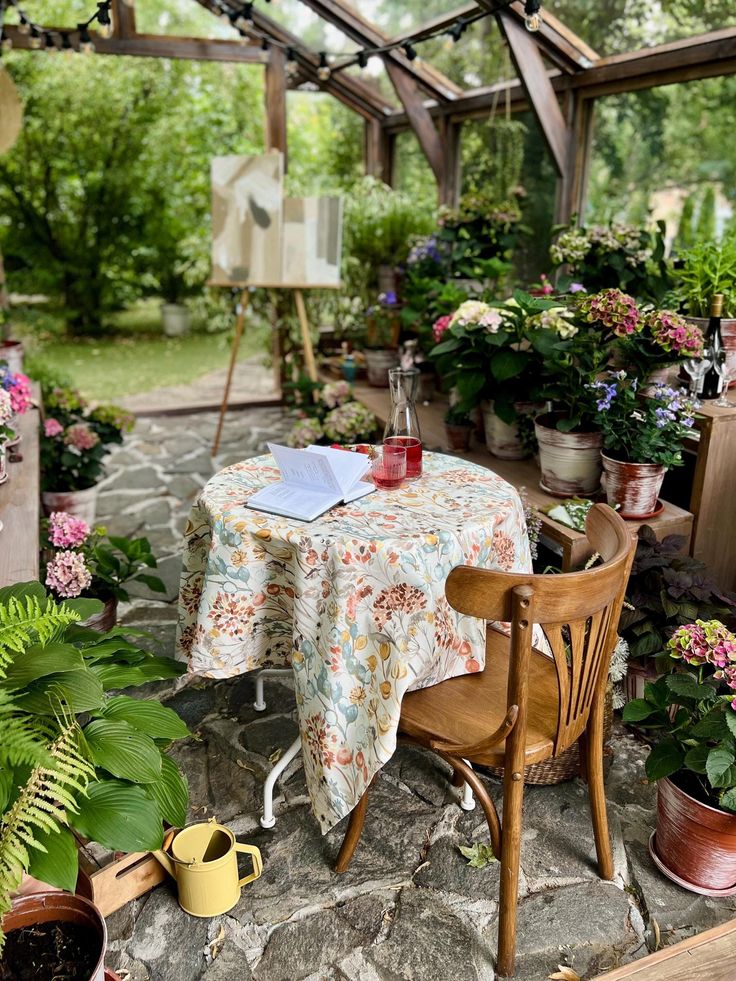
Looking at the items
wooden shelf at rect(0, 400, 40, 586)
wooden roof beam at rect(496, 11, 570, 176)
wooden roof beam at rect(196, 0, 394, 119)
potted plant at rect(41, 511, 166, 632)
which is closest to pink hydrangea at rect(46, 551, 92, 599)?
potted plant at rect(41, 511, 166, 632)

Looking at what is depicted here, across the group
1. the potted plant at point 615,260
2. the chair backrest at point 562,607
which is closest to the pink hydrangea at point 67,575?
the chair backrest at point 562,607

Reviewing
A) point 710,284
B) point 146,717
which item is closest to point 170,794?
point 146,717

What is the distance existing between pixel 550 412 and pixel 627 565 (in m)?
1.40

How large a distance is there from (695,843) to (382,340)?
358cm

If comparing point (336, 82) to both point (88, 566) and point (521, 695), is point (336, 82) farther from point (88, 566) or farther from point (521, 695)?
point (521, 695)

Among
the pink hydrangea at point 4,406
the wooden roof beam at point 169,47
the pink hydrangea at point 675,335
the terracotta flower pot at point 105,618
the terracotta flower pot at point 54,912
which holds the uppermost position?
the wooden roof beam at point 169,47

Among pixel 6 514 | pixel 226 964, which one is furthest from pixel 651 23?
pixel 226 964

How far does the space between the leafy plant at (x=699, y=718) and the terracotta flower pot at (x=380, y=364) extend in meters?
3.01

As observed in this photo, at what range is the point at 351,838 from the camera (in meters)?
1.96

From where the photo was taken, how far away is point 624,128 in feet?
13.5

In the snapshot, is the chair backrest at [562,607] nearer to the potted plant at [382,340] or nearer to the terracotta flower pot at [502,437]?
the terracotta flower pot at [502,437]

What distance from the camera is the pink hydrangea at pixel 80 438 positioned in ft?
11.8

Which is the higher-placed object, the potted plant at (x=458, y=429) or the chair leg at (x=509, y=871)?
the potted plant at (x=458, y=429)

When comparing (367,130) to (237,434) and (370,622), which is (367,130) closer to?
(237,434)
